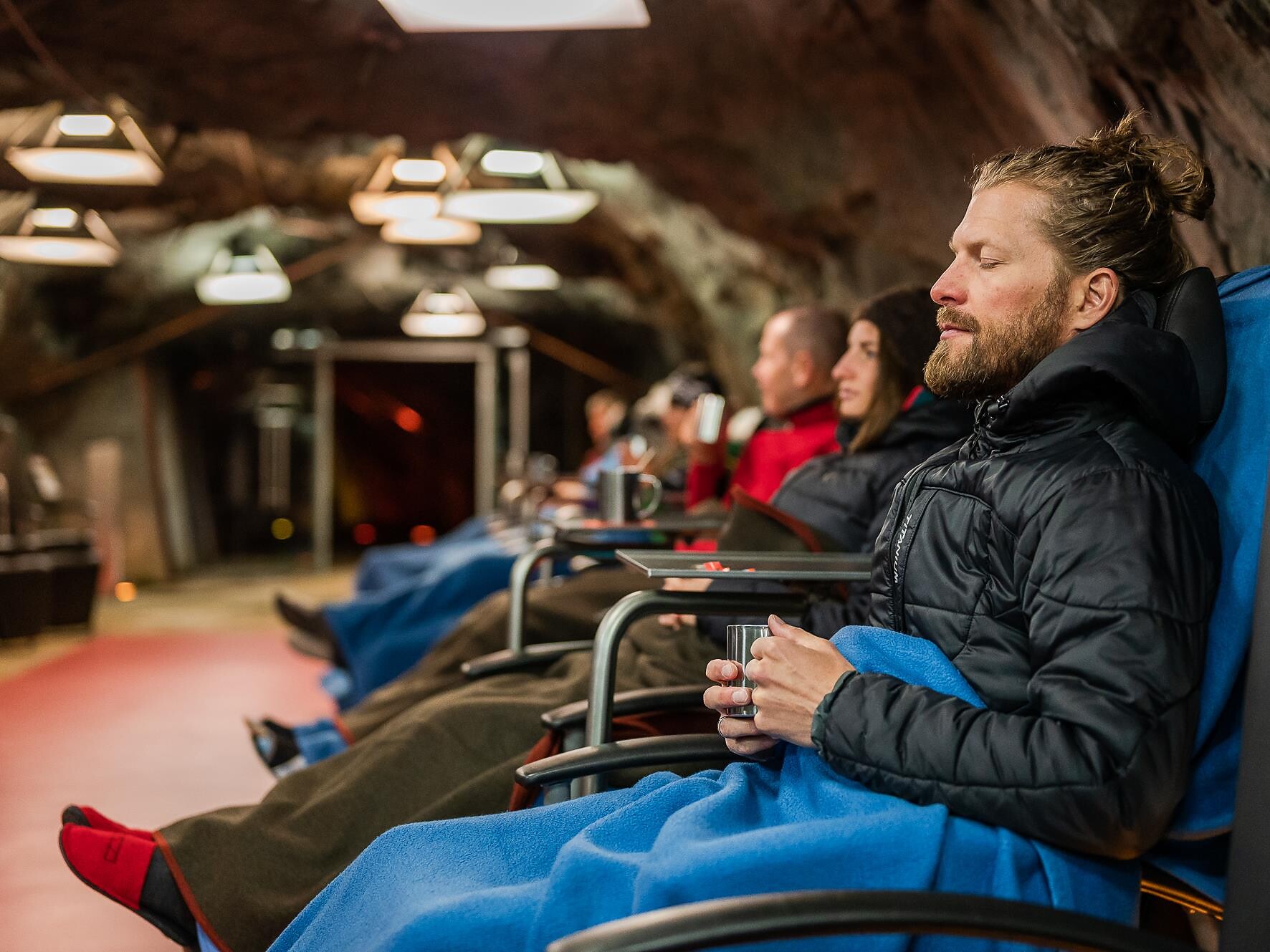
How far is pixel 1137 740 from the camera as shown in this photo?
1.04m

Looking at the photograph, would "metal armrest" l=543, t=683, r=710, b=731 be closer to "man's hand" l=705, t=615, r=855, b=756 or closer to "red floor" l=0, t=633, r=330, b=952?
"man's hand" l=705, t=615, r=855, b=756

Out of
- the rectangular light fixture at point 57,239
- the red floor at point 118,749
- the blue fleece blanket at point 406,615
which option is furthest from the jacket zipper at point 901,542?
the rectangular light fixture at point 57,239

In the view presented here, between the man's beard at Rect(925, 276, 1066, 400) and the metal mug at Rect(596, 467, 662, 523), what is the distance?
146 centimetres

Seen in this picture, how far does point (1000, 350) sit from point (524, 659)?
4.15 feet

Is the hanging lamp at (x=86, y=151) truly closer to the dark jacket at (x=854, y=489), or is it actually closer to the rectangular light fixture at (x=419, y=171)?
the rectangular light fixture at (x=419, y=171)

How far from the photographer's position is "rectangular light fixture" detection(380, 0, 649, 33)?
2652 millimetres

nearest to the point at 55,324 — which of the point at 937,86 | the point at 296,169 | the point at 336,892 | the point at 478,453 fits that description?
the point at 296,169

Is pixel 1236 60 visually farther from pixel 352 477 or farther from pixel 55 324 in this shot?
pixel 352 477

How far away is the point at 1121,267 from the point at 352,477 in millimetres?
12428

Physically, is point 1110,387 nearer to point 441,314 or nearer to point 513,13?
point 513,13

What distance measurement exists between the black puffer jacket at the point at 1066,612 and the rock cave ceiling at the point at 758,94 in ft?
Result: 3.07

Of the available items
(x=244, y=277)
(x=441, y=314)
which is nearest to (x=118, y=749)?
(x=244, y=277)

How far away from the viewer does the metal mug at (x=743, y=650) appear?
130cm

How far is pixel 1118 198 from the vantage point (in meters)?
1.31
